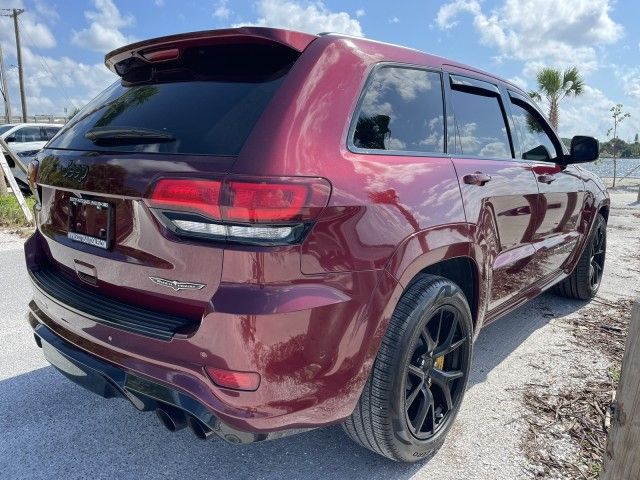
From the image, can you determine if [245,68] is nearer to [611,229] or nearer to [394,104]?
[394,104]

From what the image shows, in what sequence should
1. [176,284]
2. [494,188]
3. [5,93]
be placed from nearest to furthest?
[176,284] → [494,188] → [5,93]

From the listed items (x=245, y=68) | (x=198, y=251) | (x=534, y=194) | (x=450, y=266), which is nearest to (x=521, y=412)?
(x=450, y=266)

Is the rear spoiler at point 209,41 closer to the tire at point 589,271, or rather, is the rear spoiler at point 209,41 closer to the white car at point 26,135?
the tire at point 589,271

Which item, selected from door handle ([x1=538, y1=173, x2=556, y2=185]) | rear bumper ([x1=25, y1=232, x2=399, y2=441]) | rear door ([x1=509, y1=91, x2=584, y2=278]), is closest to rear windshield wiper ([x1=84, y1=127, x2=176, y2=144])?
rear bumper ([x1=25, y1=232, x2=399, y2=441])

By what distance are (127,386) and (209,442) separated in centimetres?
76

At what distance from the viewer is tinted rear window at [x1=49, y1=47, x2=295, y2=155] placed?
5.78 ft

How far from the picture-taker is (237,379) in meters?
1.64

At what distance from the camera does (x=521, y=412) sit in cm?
275

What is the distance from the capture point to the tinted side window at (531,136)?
11.0 feet

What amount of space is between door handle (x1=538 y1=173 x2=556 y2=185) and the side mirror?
415mm

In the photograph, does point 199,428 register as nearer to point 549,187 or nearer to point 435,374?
point 435,374

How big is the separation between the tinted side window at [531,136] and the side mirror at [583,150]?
0.14 metres

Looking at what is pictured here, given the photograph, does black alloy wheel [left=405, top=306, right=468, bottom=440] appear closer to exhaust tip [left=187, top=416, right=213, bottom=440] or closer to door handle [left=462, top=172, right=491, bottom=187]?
door handle [left=462, top=172, right=491, bottom=187]

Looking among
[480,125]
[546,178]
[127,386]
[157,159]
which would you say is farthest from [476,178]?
[127,386]
